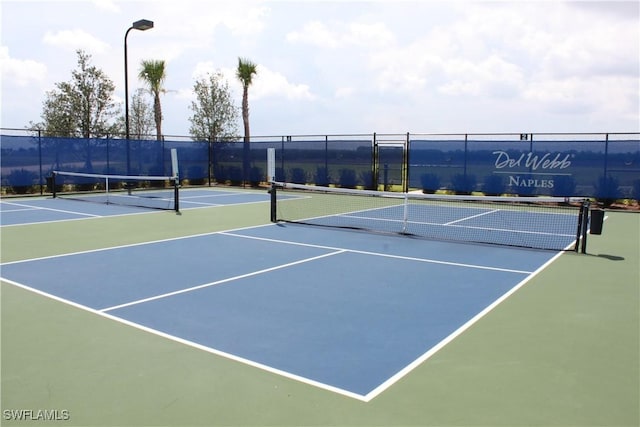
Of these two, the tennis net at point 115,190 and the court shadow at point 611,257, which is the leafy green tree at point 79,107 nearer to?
the tennis net at point 115,190

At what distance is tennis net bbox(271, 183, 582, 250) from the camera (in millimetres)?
12039

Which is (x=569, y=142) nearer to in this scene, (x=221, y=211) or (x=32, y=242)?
(x=221, y=211)

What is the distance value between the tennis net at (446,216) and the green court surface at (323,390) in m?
4.74

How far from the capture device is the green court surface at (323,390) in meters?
4.00

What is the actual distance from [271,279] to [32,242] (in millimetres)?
5760

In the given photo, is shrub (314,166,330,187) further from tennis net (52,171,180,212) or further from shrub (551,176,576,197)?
shrub (551,176,576,197)

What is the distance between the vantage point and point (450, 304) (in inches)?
272

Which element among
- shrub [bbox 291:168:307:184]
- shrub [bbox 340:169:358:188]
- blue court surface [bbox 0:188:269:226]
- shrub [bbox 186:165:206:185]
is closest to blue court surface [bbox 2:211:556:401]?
blue court surface [bbox 0:188:269:226]

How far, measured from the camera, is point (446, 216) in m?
16.3

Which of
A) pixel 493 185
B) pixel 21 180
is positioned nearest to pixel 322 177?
pixel 493 185

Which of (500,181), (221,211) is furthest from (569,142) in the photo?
(221,211)

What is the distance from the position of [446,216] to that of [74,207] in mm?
11363

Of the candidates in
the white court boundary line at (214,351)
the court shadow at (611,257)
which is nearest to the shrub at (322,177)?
the court shadow at (611,257)

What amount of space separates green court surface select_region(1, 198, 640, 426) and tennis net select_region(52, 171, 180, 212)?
12.5m
